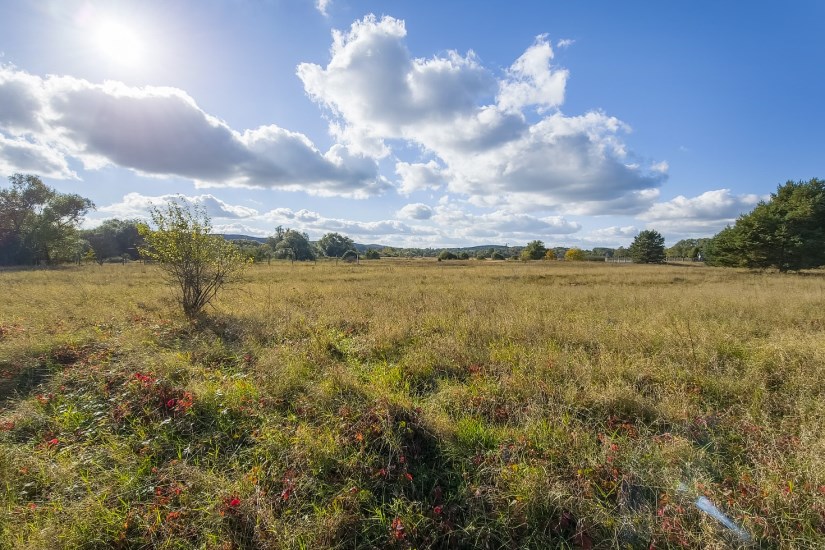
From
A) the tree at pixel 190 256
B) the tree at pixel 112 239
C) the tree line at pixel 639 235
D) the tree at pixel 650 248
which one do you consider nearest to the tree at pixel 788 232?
the tree line at pixel 639 235

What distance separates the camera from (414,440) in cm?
380

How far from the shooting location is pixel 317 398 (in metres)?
4.61

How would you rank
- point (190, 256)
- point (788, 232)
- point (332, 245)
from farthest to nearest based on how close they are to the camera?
point (332, 245) < point (788, 232) < point (190, 256)

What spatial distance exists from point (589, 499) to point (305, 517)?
265 centimetres

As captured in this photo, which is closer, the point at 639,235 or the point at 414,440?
the point at 414,440

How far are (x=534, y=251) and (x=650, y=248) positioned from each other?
30.2 metres

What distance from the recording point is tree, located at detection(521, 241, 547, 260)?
96375mm

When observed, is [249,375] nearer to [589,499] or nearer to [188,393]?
[188,393]

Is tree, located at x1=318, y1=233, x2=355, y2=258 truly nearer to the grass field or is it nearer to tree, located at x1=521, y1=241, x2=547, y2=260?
tree, located at x1=521, y1=241, x2=547, y2=260

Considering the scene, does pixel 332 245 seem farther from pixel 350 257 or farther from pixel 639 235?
pixel 639 235

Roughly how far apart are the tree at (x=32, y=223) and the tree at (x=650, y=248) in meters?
107

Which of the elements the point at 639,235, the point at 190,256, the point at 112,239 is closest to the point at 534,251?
the point at 639,235

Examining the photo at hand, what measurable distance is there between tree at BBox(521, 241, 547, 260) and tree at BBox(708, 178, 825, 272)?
59.2 m

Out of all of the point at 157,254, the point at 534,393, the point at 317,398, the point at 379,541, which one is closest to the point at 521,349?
the point at 534,393
